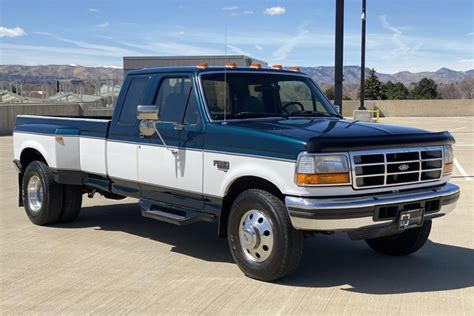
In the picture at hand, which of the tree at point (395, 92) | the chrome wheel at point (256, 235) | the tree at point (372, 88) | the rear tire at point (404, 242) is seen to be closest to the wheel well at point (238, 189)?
the chrome wheel at point (256, 235)

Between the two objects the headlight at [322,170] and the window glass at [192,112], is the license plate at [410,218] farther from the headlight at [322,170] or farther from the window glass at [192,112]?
the window glass at [192,112]

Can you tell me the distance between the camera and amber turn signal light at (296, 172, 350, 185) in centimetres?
507

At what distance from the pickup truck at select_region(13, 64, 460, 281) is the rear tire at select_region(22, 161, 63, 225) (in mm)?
23

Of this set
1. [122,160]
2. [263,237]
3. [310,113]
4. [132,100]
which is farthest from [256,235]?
[132,100]

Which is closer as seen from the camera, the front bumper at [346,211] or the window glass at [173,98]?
the front bumper at [346,211]

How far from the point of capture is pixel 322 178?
16.7 feet

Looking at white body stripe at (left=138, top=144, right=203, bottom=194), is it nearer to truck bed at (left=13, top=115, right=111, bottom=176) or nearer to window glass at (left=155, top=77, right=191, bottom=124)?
window glass at (left=155, top=77, right=191, bottom=124)

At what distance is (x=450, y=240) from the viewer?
7312 millimetres

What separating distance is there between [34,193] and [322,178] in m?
4.73

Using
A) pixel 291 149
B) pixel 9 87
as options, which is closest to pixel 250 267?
pixel 291 149

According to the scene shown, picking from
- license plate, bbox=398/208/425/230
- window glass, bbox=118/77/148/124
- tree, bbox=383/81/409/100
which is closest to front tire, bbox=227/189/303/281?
license plate, bbox=398/208/425/230

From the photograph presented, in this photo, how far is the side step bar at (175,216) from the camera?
6.11 m

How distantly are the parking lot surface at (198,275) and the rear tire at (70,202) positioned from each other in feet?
0.49

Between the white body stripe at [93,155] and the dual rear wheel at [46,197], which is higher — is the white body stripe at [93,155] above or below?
above
